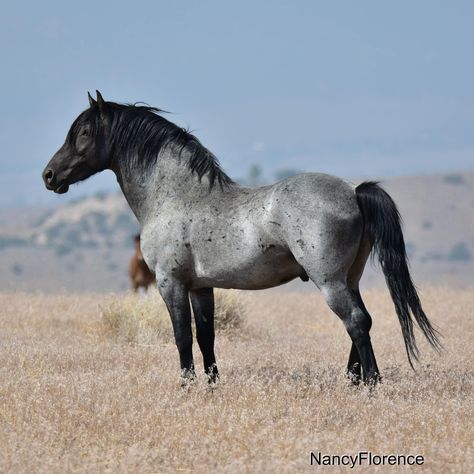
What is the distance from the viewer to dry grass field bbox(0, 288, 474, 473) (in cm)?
533

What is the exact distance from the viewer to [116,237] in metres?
108

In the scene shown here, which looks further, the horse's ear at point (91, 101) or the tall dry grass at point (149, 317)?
the tall dry grass at point (149, 317)

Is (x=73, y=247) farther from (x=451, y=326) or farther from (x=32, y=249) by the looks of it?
(x=451, y=326)

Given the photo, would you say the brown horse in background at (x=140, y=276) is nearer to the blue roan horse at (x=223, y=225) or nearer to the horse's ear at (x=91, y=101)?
the blue roan horse at (x=223, y=225)

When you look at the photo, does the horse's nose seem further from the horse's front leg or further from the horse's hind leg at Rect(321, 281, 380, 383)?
the horse's hind leg at Rect(321, 281, 380, 383)

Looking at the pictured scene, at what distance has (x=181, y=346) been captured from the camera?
7797 mm

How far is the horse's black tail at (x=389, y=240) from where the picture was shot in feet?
23.5

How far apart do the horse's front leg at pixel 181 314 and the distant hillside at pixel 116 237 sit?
7406 centimetres

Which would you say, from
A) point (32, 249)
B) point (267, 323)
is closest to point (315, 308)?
point (267, 323)

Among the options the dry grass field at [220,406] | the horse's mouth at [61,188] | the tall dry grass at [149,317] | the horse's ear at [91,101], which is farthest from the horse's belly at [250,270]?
the tall dry grass at [149,317]

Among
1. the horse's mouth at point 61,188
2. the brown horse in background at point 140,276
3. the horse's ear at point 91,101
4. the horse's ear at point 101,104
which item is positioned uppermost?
the horse's ear at point 91,101

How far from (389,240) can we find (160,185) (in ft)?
6.61

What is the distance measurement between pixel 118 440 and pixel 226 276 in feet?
6.90

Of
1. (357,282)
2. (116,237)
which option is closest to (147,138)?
(357,282)
